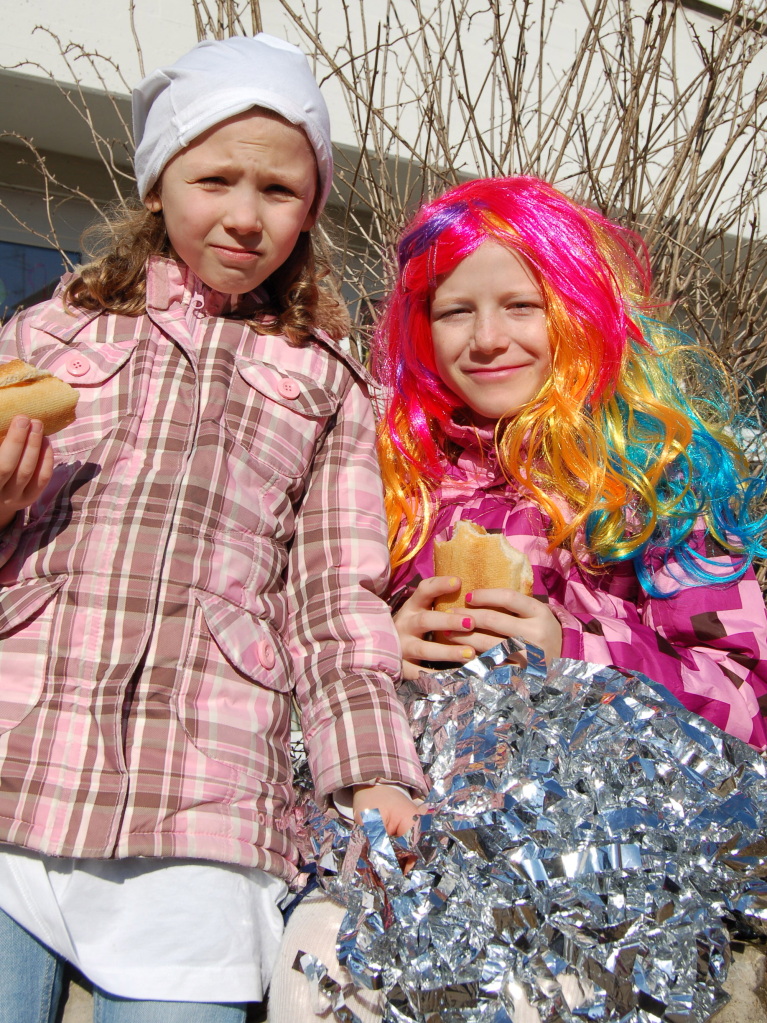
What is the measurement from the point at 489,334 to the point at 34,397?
2.86 feet

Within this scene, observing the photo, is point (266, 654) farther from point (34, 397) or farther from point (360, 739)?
point (34, 397)

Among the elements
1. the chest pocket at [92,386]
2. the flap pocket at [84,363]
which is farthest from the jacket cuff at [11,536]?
the flap pocket at [84,363]

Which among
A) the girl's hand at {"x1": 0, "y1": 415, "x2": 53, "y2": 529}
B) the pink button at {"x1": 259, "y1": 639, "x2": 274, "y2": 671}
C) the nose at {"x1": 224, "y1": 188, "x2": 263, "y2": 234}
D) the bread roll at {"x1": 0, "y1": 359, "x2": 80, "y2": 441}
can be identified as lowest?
the pink button at {"x1": 259, "y1": 639, "x2": 274, "y2": 671}

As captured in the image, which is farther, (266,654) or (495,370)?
(495,370)

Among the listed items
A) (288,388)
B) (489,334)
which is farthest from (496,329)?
(288,388)

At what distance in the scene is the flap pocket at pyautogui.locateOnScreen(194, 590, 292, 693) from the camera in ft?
4.49

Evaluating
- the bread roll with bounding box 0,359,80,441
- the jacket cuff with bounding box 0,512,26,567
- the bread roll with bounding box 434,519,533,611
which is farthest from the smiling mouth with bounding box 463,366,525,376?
the jacket cuff with bounding box 0,512,26,567

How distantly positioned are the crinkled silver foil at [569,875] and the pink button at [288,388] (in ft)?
2.43

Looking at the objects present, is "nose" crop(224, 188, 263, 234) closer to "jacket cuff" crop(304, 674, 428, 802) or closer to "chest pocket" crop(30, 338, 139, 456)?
"chest pocket" crop(30, 338, 139, 456)

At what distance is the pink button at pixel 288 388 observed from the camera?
1613mm

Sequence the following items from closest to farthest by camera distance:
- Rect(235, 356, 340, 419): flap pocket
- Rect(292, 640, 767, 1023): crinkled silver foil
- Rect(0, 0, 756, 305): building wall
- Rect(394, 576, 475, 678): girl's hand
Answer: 1. Rect(292, 640, 767, 1023): crinkled silver foil
2. Rect(394, 576, 475, 678): girl's hand
3. Rect(235, 356, 340, 419): flap pocket
4. Rect(0, 0, 756, 305): building wall

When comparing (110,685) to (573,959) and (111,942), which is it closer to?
(111,942)

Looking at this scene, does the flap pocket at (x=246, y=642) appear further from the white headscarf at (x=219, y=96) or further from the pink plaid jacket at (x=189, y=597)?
the white headscarf at (x=219, y=96)

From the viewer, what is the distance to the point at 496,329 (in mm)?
1695
